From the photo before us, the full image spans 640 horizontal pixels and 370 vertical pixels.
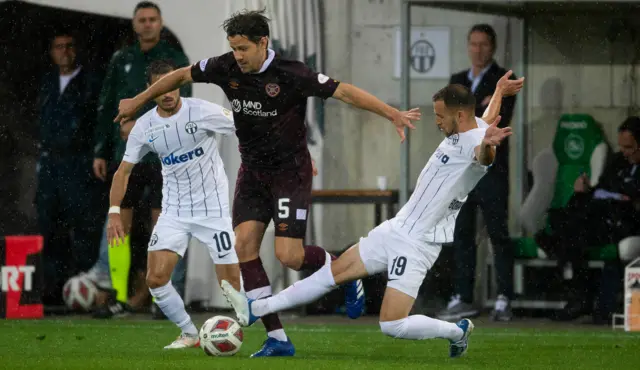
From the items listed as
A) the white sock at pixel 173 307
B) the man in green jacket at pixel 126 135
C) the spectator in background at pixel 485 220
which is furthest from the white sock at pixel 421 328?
the man in green jacket at pixel 126 135

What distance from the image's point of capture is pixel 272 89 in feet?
29.5

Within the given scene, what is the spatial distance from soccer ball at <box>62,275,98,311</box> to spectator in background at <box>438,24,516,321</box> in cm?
319

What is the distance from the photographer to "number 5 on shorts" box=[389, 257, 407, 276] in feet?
29.5

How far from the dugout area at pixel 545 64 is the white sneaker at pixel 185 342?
4.50m

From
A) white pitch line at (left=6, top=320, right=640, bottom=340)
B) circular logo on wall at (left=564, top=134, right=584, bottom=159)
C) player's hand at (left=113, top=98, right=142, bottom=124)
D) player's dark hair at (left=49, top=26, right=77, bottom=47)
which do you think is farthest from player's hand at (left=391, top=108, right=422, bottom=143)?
player's dark hair at (left=49, top=26, right=77, bottom=47)

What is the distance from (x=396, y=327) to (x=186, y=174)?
2250 millimetres

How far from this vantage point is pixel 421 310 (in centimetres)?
1348

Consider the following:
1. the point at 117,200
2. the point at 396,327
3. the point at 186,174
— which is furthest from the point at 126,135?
the point at 396,327

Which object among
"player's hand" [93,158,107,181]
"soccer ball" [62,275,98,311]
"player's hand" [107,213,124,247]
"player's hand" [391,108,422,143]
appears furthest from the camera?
"soccer ball" [62,275,98,311]

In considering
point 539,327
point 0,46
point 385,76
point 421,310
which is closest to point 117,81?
point 0,46

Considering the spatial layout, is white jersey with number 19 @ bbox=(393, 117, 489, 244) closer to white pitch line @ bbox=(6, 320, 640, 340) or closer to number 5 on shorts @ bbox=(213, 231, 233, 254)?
number 5 on shorts @ bbox=(213, 231, 233, 254)

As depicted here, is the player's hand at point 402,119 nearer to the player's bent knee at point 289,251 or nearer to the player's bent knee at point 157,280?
the player's bent knee at point 289,251

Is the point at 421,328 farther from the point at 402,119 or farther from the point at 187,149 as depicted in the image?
the point at 187,149

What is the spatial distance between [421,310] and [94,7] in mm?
4162
